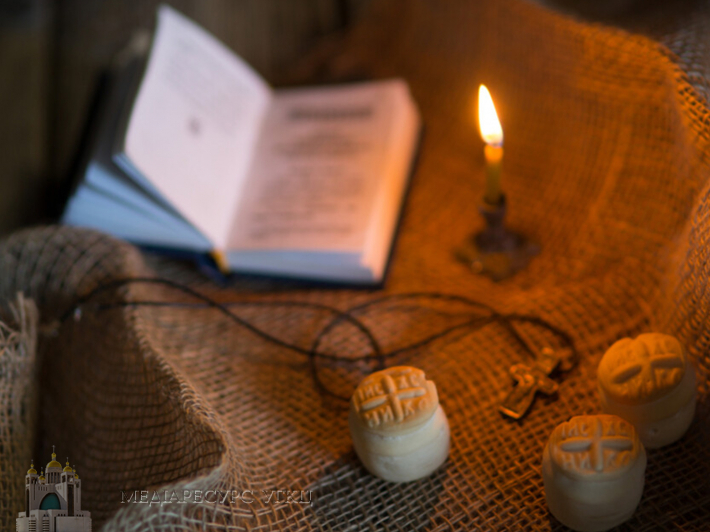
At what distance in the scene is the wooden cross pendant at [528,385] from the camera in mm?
504

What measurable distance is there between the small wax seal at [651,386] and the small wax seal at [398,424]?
125mm

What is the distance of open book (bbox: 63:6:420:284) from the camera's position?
630mm

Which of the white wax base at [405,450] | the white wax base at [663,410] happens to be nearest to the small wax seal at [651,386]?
the white wax base at [663,410]

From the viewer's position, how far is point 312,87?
792 millimetres

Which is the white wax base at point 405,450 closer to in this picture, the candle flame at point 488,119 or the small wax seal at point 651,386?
the small wax seal at point 651,386

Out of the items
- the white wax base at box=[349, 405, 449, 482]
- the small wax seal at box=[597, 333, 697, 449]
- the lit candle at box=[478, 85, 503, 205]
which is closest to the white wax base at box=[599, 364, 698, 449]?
the small wax seal at box=[597, 333, 697, 449]

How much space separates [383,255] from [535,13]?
0.98 feet

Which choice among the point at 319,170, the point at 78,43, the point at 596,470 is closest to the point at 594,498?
the point at 596,470

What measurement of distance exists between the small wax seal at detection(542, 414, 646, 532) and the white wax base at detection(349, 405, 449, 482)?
0.08 meters

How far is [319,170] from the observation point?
0.71 m

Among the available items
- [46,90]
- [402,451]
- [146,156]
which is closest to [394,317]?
[402,451]

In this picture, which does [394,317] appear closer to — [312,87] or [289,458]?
[289,458]

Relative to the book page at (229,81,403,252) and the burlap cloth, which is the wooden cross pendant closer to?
the burlap cloth

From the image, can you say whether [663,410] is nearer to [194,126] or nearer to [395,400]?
[395,400]
